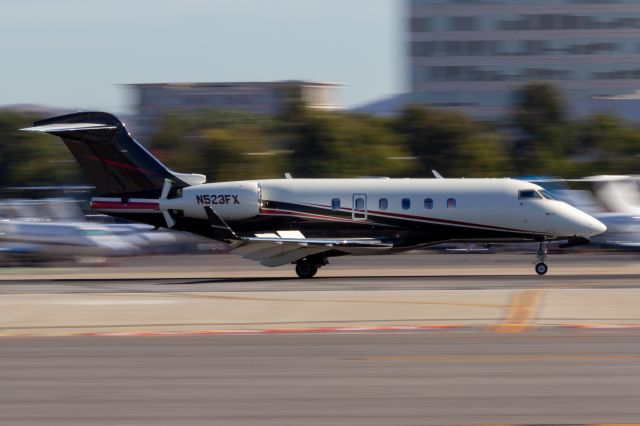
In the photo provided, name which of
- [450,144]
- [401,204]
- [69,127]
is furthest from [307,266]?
[450,144]

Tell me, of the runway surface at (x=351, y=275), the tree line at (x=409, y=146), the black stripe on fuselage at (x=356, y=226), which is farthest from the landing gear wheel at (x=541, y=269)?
the tree line at (x=409, y=146)

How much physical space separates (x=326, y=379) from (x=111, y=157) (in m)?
20.4

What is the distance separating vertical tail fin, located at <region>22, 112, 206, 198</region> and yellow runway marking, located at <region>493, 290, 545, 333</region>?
1203cm

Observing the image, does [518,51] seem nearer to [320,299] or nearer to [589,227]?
[589,227]

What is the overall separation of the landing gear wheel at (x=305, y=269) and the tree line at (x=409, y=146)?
112 feet

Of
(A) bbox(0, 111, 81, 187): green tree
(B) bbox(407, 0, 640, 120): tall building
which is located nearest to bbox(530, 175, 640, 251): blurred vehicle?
(A) bbox(0, 111, 81, 187): green tree

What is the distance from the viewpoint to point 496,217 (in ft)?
105

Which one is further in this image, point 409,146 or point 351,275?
point 409,146

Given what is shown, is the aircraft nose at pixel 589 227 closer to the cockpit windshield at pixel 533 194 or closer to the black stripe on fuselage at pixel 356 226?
the cockpit windshield at pixel 533 194

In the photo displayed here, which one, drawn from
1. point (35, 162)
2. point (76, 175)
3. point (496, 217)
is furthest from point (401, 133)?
point (496, 217)

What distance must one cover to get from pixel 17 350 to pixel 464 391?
714cm

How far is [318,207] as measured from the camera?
32406mm

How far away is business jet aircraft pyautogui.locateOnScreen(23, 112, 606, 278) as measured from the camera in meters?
32.1

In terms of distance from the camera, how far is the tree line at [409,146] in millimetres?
70438
